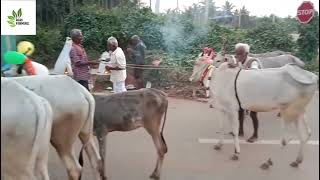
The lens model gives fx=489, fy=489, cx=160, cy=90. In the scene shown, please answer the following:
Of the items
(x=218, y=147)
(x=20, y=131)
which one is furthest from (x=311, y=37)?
(x=218, y=147)

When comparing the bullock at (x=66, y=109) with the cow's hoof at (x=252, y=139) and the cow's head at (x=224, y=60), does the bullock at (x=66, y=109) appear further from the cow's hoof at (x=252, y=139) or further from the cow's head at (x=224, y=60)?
the cow's hoof at (x=252, y=139)

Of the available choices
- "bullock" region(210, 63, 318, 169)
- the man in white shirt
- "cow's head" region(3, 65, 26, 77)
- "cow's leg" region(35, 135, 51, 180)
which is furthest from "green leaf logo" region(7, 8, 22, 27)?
"cow's leg" region(35, 135, 51, 180)

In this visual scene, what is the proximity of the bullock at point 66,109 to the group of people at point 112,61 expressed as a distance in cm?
187

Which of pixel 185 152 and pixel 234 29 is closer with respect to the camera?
pixel 185 152

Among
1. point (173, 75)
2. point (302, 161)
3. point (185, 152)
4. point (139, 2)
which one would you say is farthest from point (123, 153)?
point (139, 2)

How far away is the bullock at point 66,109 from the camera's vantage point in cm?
395

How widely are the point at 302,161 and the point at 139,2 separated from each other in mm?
7135

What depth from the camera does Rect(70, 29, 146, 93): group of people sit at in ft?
19.6

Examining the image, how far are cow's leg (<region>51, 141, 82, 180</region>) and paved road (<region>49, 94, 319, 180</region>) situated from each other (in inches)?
32.3

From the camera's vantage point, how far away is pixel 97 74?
830cm

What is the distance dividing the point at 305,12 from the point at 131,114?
2.30 m

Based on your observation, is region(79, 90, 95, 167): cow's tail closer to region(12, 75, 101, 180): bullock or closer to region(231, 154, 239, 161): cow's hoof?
region(12, 75, 101, 180): bullock

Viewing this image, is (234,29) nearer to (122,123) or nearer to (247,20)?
(247,20)

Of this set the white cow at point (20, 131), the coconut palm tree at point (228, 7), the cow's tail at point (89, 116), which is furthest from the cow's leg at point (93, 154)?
the coconut palm tree at point (228, 7)
